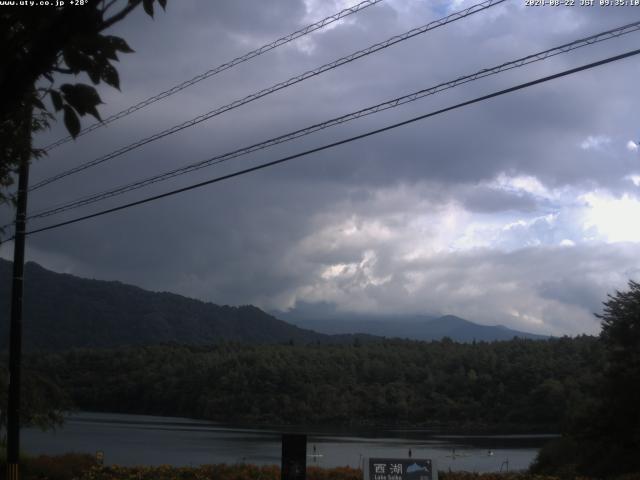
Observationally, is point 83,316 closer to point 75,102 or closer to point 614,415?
point 614,415

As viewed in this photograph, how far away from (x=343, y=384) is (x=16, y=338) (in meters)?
67.8

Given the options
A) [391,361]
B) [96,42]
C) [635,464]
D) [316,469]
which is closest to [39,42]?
[96,42]

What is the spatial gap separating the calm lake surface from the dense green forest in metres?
6.78

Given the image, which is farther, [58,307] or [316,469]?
[58,307]

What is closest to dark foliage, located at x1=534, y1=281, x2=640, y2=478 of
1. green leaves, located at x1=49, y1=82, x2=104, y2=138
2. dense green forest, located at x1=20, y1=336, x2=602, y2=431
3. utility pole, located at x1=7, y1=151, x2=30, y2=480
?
utility pole, located at x1=7, y1=151, x2=30, y2=480

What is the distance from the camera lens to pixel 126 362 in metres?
85.9

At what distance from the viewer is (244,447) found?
44.5 metres

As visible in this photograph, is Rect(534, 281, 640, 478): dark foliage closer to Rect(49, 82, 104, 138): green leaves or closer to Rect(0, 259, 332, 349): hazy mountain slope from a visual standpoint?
Rect(49, 82, 104, 138): green leaves

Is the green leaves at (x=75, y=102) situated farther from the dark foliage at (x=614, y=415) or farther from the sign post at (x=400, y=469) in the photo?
the dark foliage at (x=614, y=415)

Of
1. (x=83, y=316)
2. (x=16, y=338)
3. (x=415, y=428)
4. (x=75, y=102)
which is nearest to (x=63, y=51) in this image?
(x=75, y=102)

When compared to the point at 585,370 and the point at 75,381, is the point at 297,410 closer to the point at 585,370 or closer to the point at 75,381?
the point at 75,381

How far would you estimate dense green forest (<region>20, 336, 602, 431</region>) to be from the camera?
235 ft

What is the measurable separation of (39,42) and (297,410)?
247ft

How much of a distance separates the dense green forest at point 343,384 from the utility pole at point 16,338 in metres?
52.5
